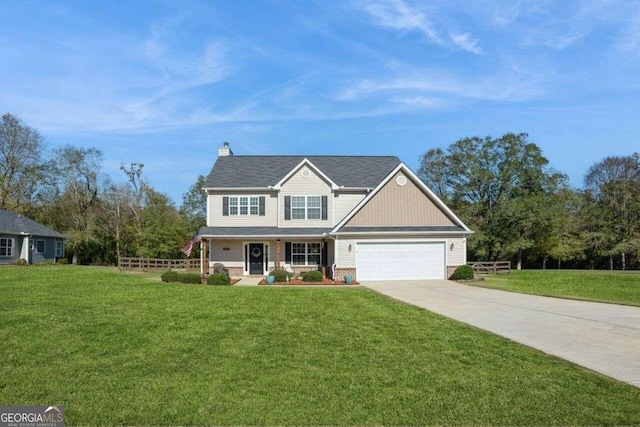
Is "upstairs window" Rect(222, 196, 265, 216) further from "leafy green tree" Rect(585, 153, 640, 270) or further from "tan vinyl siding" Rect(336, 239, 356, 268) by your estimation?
"leafy green tree" Rect(585, 153, 640, 270)

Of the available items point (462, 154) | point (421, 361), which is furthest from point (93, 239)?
point (421, 361)

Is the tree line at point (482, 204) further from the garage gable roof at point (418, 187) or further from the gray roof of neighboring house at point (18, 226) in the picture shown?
the garage gable roof at point (418, 187)

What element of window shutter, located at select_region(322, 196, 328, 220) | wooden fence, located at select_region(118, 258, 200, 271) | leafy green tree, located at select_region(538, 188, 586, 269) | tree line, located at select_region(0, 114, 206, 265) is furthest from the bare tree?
leafy green tree, located at select_region(538, 188, 586, 269)

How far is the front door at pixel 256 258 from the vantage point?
29062mm

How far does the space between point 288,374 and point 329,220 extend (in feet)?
74.5

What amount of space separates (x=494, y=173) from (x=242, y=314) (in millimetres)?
38574

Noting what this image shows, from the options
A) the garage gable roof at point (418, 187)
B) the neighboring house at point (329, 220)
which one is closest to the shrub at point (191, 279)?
the neighboring house at point (329, 220)

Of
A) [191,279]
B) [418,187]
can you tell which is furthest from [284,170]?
[191,279]

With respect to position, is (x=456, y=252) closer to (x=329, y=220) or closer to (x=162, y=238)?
(x=329, y=220)

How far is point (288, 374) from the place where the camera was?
260 inches

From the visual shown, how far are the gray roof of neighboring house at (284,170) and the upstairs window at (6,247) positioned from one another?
2150 cm

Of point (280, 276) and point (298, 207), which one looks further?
point (298, 207)

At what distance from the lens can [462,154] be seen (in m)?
46.1

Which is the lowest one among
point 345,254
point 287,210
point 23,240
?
point 345,254
